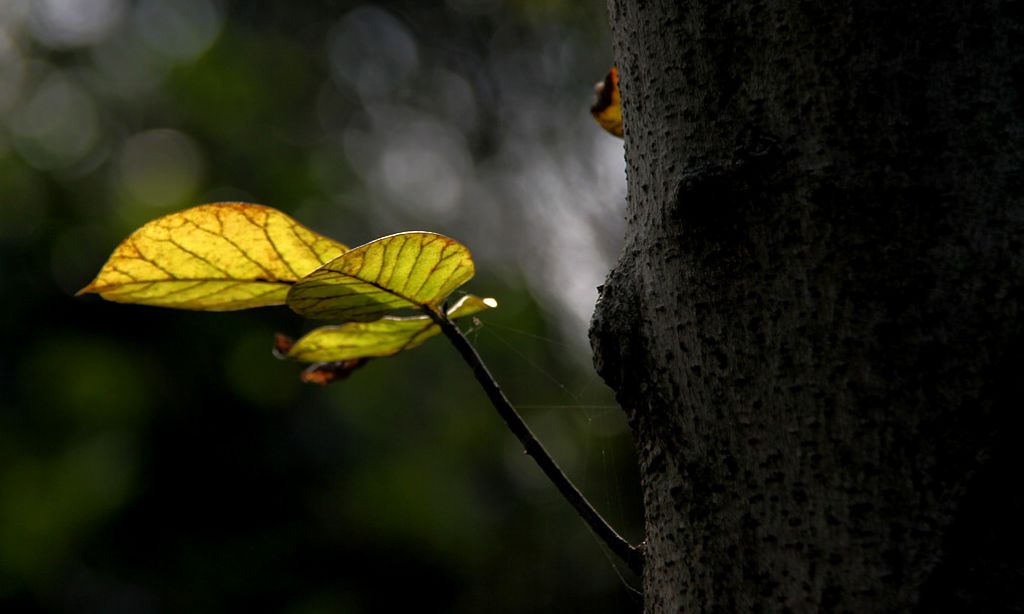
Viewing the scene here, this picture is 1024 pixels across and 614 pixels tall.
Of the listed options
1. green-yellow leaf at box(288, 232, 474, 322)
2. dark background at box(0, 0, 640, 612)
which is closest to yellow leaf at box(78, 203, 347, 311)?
green-yellow leaf at box(288, 232, 474, 322)

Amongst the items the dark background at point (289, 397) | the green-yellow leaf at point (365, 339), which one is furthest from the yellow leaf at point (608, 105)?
the dark background at point (289, 397)

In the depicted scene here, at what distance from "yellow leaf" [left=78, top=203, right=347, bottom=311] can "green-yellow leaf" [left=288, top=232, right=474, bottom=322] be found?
1.8 inches

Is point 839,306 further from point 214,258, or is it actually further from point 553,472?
point 214,258

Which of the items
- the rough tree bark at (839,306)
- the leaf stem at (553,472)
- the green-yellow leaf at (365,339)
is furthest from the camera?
the green-yellow leaf at (365,339)

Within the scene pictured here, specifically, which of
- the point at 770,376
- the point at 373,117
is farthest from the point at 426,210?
the point at 770,376

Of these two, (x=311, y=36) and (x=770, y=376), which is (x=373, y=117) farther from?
(x=770, y=376)

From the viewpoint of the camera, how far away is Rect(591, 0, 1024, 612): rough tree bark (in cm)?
32

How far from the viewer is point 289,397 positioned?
4.23 m

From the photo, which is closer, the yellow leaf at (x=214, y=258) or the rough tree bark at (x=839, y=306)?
the rough tree bark at (x=839, y=306)

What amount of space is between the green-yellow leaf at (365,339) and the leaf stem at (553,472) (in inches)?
3.0

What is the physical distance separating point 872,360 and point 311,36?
21.9ft

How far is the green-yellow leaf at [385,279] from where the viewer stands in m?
0.51

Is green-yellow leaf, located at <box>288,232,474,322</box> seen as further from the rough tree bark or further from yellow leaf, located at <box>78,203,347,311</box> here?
the rough tree bark

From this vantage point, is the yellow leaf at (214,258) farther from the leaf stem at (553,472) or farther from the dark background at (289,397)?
the dark background at (289,397)
